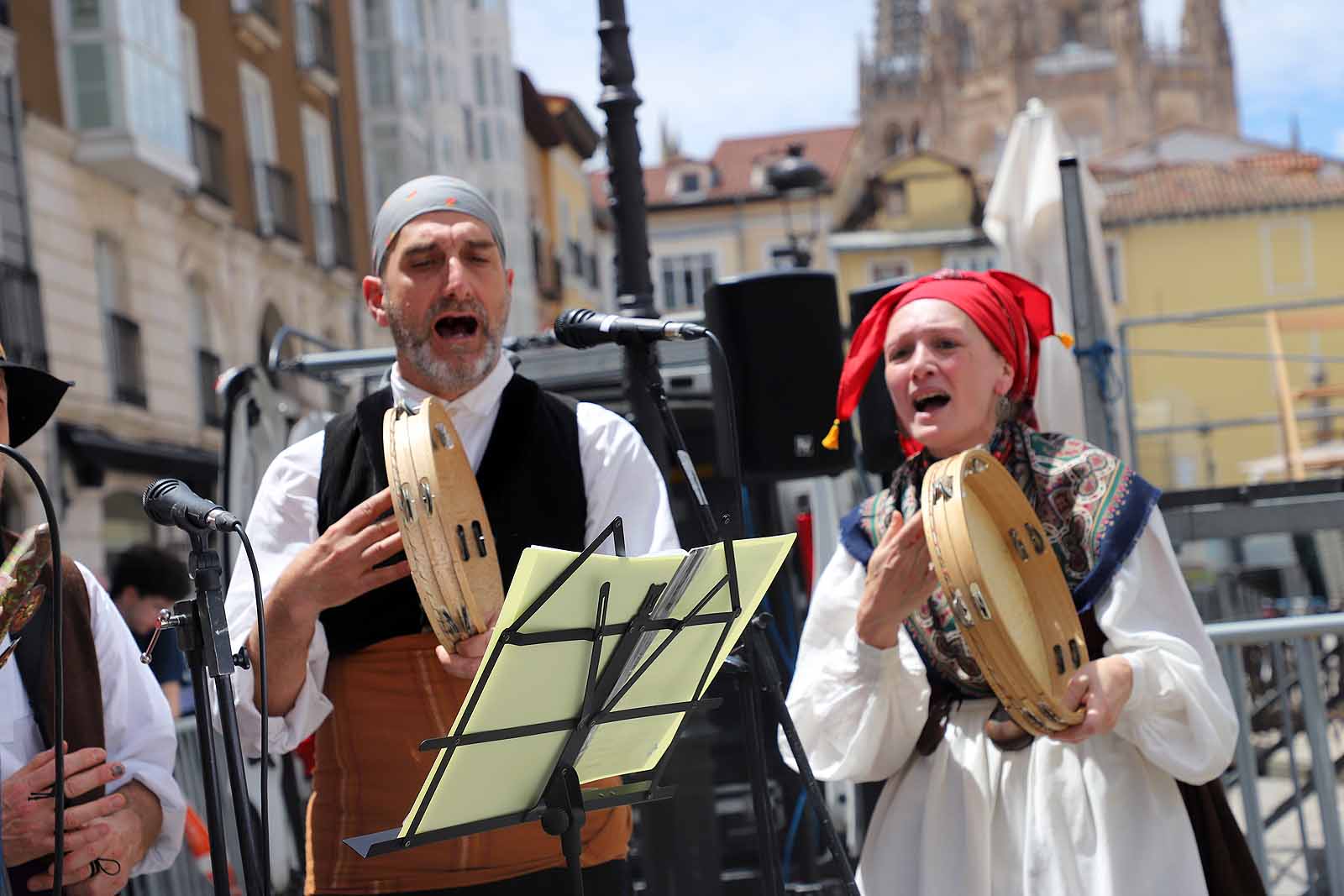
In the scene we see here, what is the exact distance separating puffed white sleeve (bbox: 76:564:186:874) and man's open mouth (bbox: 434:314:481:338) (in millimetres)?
744

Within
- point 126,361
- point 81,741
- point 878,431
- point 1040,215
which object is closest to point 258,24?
point 126,361

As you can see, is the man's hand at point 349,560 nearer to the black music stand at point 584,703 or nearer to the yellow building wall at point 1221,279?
the black music stand at point 584,703

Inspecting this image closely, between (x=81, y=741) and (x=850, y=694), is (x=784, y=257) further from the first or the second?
(x=81, y=741)

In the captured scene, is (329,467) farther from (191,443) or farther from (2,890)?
(191,443)

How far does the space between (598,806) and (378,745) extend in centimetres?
60

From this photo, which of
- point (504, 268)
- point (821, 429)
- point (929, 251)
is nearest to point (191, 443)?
point (821, 429)

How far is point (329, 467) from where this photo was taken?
304 centimetres

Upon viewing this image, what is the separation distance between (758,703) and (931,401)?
0.64m

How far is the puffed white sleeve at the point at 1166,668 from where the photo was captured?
2.93 metres

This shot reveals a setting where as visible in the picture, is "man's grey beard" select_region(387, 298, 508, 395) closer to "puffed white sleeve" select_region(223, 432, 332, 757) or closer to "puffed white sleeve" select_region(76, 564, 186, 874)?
"puffed white sleeve" select_region(223, 432, 332, 757)

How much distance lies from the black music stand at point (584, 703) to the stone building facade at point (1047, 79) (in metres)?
99.7

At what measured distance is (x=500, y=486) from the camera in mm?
3002

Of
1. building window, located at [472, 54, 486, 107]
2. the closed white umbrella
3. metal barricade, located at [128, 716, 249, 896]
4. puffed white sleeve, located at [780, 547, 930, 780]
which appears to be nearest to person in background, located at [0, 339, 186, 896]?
puffed white sleeve, located at [780, 547, 930, 780]

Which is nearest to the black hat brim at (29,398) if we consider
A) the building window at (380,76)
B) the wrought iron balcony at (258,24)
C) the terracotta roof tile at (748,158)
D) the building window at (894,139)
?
the wrought iron balcony at (258,24)
